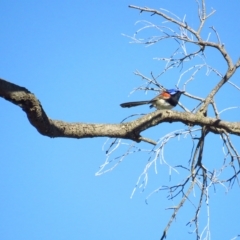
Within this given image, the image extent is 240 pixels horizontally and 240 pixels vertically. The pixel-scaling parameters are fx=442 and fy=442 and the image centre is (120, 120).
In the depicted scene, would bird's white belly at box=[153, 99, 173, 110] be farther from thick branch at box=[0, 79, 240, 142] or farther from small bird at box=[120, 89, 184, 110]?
Answer: thick branch at box=[0, 79, 240, 142]

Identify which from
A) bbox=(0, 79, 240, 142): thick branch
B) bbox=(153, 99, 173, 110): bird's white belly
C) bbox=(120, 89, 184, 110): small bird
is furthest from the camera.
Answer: bbox=(153, 99, 173, 110): bird's white belly

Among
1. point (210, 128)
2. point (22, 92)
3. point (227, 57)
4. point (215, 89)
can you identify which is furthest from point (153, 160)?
point (22, 92)

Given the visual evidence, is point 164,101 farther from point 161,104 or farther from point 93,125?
point 93,125

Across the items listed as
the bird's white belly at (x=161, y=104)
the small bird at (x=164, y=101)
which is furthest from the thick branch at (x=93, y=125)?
the bird's white belly at (x=161, y=104)

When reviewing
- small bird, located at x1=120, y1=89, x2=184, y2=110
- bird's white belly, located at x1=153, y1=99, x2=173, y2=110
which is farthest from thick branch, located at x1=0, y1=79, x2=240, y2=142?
bird's white belly, located at x1=153, y1=99, x2=173, y2=110

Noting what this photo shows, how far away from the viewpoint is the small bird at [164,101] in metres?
4.37

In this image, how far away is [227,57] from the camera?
351cm

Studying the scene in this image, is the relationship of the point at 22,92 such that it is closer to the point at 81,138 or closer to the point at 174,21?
the point at 81,138

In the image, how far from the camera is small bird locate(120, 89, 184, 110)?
4373mm

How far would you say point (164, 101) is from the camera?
5.09 metres

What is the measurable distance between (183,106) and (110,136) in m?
1.17

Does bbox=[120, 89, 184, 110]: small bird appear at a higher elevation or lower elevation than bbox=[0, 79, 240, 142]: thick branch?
higher

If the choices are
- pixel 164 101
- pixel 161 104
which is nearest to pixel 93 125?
pixel 164 101

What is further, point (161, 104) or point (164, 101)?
point (161, 104)
